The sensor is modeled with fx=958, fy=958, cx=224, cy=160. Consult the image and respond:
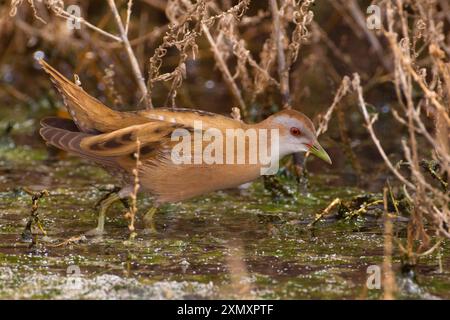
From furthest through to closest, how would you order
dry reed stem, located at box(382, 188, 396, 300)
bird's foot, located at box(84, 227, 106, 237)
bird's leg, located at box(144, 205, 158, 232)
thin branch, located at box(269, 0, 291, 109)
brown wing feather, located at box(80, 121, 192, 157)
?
thin branch, located at box(269, 0, 291, 109), bird's leg, located at box(144, 205, 158, 232), brown wing feather, located at box(80, 121, 192, 157), bird's foot, located at box(84, 227, 106, 237), dry reed stem, located at box(382, 188, 396, 300)

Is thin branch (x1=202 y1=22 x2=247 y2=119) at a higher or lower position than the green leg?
higher

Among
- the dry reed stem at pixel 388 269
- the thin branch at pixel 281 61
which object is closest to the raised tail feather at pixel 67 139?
the thin branch at pixel 281 61

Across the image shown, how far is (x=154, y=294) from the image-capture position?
4.12 m

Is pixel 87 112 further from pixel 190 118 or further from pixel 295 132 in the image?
pixel 295 132

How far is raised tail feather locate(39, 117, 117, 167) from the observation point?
5270 millimetres

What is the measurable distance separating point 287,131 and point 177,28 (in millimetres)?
927

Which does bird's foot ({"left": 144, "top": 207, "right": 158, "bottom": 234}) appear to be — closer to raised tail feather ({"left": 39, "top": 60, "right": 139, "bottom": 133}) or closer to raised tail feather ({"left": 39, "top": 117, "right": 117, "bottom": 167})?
A: raised tail feather ({"left": 39, "top": 117, "right": 117, "bottom": 167})

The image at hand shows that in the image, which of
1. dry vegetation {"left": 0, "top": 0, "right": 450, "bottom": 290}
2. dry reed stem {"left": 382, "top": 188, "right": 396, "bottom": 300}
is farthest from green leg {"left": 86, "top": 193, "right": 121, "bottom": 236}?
dry reed stem {"left": 382, "top": 188, "right": 396, "bottom": 300}

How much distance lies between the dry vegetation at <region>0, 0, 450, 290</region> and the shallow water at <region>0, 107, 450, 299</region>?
1.30 ft

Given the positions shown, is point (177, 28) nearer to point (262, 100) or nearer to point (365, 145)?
point (262, 100)

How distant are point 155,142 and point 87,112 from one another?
0.47 m

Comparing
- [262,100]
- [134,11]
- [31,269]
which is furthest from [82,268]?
[134,11]

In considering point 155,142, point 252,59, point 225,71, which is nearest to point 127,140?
point 155,142
